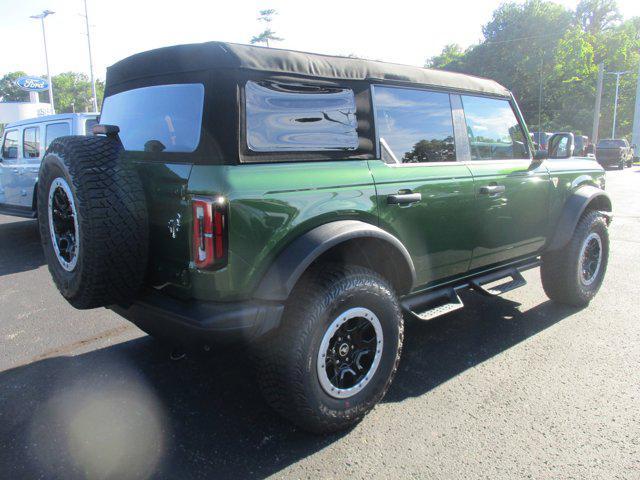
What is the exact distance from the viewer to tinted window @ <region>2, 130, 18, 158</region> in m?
8.51

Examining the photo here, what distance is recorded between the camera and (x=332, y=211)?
2.62m

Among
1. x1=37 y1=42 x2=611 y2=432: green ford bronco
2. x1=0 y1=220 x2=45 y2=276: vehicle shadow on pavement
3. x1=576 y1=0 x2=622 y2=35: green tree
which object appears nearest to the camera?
x1=37 y1=42 x2=611 y2=432: green ford bronco

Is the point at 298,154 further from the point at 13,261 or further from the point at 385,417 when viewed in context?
the point at 13,261

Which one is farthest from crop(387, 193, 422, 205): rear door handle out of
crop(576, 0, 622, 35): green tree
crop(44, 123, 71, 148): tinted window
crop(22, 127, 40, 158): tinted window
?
crop(576, 0, 622, 35): green tree

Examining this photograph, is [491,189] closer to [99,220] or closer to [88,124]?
[99,220]

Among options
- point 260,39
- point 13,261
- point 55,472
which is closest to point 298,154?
point 55,472

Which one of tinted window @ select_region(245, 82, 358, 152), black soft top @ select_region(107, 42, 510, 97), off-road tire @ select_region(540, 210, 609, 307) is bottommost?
off-road tire @ select_region(540, 210, 609, 307)

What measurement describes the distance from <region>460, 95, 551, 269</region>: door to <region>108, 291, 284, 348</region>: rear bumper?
6.30ft

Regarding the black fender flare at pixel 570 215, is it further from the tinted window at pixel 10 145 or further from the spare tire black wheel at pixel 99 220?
the tinted window at pixel 10 145

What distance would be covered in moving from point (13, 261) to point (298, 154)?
5875 mm

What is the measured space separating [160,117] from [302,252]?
3.92 ft

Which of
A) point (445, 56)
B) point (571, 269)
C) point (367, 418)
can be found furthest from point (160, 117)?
point (445, 56)

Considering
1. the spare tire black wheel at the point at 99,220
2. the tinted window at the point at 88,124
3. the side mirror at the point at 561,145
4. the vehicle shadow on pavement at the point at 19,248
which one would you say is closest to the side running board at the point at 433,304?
the spare tire black wheel at the point at 99,220

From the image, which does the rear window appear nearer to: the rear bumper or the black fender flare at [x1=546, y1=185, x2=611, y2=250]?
the black fender flare at [x1=546, y1=185, x2=611, y2=250]
